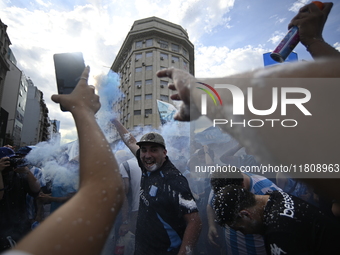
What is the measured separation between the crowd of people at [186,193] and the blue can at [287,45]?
44 millimetres

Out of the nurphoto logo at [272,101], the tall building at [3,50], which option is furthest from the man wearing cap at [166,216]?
the tall building at [3,50]

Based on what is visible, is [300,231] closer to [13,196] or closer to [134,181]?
[134,181]

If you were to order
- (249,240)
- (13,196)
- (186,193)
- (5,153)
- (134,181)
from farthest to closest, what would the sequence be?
(134,181) → (5,153) → (13,196) → (249,240) → (186,193)

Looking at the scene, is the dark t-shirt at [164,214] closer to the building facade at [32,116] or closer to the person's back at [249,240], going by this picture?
the person's back at [249,240]

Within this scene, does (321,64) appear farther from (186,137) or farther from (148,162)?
(186,137)

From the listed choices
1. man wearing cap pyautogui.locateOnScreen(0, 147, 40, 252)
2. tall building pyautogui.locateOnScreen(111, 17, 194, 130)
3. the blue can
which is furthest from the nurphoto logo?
tall building pyautogui.locateOnScreen(111, 17, 194, 130)

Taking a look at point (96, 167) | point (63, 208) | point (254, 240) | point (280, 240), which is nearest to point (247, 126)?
point (96, 167)

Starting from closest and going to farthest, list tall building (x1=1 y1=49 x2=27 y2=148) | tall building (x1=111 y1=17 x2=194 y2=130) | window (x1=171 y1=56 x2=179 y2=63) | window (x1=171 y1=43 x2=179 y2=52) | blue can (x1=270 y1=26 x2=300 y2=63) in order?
blue can (x1=270 y1=26 x2=300 y2=63), tall building (x1=111 y1=17 x2=194 y2=130), window (x1=171 y1=56 x2=179 y2=63), window (x1=171 y1=43 x2=179 y2=52), tall building (x1=1 y1=49 x2=27 y2=148)

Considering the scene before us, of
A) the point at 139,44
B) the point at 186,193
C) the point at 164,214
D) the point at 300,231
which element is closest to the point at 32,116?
the point at 139,44

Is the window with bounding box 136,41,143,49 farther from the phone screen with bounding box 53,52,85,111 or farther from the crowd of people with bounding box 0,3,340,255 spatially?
the phone screen with bounding box 53,52,85,111

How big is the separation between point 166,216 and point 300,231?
53.2 inches

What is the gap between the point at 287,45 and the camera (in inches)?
46.7

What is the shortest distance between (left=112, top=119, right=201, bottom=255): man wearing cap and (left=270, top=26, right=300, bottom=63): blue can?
168 cm

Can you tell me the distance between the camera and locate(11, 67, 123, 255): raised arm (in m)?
0.51
